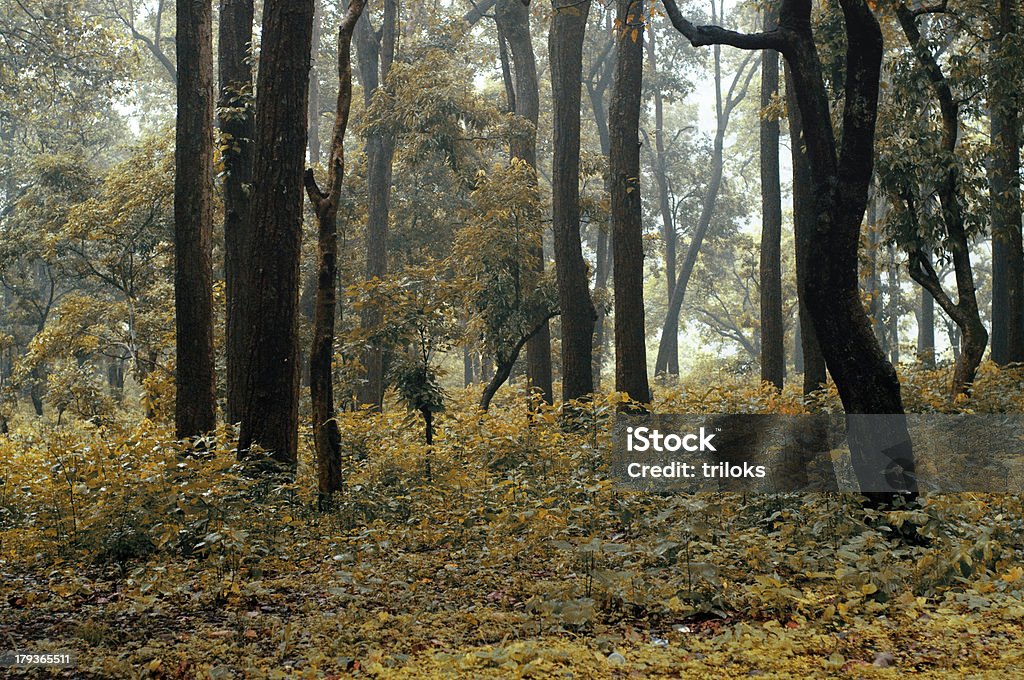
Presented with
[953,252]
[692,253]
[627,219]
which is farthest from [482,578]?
[692,253]

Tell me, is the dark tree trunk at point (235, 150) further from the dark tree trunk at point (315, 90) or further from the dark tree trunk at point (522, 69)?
the dark tree trunk at point (315, 90)

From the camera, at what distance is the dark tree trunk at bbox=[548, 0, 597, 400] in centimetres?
1352

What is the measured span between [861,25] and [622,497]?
421cm

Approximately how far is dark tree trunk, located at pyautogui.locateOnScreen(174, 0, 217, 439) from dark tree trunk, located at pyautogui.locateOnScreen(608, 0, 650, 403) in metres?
5.35

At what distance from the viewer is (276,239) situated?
8.82 meters

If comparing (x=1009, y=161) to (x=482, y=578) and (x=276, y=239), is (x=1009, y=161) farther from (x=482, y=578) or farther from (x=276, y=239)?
(x=482, y=578)

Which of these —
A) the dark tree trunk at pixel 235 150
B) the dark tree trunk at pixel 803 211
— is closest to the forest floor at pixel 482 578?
the dark tree trunk at pixel 235 150

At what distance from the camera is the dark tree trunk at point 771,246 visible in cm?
1677

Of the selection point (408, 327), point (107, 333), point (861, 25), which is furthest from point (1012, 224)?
point (107, 333)

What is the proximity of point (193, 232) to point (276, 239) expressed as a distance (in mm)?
2409

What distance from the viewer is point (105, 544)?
664 centimetres

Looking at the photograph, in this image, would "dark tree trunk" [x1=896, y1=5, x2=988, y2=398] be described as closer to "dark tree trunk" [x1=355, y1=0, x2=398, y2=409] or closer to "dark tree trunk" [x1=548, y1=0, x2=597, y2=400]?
"dark tree trunk" [x1=548, y1=0, x2=597, y2=400]

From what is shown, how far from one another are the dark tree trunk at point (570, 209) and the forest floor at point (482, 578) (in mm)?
4867

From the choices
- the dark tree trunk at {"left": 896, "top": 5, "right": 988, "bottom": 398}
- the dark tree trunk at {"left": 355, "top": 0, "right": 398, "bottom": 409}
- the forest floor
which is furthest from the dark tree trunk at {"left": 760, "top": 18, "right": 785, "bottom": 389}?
the forest floor
